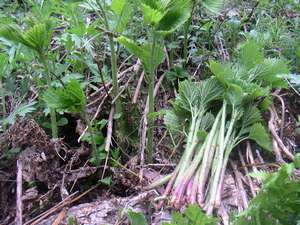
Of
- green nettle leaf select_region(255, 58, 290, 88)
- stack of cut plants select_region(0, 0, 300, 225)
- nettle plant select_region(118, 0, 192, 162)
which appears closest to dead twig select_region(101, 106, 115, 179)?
stack of cut plants select_region(0, 0, 300, 225)

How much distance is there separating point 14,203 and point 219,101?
38.5 inches

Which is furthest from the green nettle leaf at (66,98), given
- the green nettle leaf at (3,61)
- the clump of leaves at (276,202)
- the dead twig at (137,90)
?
the clump of leaves at (276,202)

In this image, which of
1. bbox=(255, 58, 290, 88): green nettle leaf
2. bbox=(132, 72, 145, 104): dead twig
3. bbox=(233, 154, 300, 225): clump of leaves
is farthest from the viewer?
bbox=(132, 72, 145, 104): dead twig

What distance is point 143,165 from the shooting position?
1957 millimetres

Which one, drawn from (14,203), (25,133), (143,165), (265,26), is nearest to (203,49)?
(265,26)

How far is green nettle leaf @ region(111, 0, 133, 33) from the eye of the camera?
1.89 metres

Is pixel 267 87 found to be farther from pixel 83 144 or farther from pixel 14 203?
pixel 14 203

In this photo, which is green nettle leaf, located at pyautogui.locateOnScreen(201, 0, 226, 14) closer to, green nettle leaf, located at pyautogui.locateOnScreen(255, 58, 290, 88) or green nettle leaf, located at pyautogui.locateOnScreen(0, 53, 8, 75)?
green nettle leaf, located at pyautogui.locateOnScreen(255, 58, 290, 88)

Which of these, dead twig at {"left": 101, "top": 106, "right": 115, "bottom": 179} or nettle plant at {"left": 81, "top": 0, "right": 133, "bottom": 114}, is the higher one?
nettle plant at {"left": 81, "top": 0, "right": 133, "bottom": 114}

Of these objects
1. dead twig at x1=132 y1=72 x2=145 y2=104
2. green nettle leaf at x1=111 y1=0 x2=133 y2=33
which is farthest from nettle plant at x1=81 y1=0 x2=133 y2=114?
dead twig at x1=132 y1=72 x2=145 y2=104

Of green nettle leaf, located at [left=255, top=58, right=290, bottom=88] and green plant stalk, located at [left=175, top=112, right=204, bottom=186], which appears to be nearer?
green plant stalk, located at [left=175, top=112, right=204, bottom=186]

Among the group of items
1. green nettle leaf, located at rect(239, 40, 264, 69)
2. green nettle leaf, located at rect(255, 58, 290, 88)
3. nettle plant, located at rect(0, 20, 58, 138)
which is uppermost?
nettle plant, located at rect(0, 20, 58, 138)

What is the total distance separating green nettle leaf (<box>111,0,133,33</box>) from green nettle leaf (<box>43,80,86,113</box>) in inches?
14.3

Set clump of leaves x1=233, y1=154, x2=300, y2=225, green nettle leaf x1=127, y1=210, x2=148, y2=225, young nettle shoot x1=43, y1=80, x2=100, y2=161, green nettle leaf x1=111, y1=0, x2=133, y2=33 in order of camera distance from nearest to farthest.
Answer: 1. clump of leaves x1=233, y1=154, x2=300, y2=225
2. green nettle leaf x1=127, y1=210, x2=148, y2=225
3. young nettle shoot x1=43, y1=80, x2=100, y2=161
4. green nettle leaf x1=111, y1=0, x2=133, y2=33
